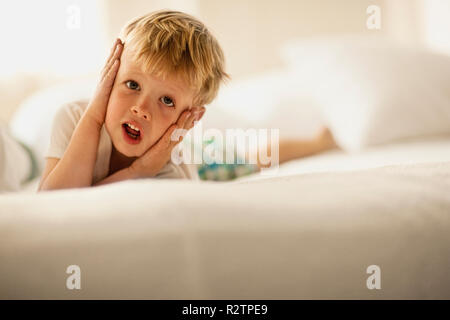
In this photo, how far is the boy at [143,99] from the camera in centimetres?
84

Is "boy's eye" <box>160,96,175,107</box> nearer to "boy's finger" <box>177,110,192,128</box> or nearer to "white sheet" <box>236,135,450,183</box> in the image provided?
"boy's finger" <box>177,110,192,128</box>

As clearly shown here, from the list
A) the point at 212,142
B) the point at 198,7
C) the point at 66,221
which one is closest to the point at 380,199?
the point at 66,221

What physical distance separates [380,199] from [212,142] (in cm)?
88

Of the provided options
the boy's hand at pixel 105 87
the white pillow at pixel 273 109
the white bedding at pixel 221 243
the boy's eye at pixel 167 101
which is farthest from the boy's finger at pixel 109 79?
the white pillow at pixel 273 109

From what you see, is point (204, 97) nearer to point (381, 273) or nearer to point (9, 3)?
point (381, 273)

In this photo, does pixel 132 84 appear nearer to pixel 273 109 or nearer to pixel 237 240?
pixel 237 240

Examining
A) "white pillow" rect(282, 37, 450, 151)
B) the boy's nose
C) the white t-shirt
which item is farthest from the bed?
"white pillow" rect(282, 37, 450, 151)

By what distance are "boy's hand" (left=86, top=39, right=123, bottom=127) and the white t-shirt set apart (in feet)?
0.21

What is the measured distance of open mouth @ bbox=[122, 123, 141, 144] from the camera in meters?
0.87

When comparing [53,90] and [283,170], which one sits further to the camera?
[53,90]

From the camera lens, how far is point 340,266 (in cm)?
50

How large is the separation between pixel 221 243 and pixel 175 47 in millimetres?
482

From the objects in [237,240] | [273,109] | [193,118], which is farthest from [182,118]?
[273,109]

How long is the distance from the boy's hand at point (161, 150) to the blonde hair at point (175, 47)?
0.04 m
